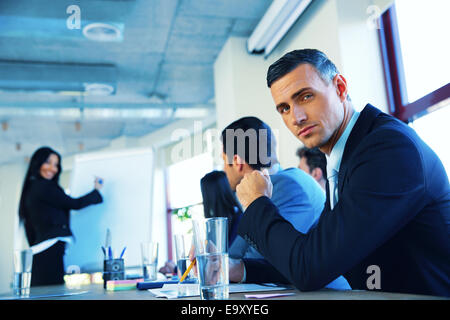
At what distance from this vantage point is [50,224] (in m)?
2.83

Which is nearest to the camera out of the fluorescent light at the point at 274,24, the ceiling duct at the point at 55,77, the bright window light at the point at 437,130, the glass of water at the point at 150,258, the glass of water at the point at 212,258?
the glass of water at the point at 212,258

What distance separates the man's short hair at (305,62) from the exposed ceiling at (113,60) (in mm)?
2045

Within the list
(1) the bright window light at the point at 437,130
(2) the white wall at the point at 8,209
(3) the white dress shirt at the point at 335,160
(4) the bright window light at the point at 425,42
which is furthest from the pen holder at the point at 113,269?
(2) the white wall at the point at 8,209

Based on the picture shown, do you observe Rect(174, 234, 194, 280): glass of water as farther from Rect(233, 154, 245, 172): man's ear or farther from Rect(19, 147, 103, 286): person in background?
Rect(19, 147, 103, 286): person in background

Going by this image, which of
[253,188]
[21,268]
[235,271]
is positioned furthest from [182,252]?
[21,268]

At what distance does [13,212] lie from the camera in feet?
30.4

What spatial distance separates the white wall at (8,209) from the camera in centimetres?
888

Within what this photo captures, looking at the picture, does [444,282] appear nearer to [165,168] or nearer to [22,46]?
[22,46]

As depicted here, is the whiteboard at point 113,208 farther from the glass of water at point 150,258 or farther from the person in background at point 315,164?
the person in background at point 315,164

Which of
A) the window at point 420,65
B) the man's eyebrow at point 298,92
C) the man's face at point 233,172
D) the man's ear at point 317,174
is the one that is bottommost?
the man's face at point 233,172

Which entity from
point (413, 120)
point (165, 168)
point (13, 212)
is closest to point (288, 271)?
point (413, 120)

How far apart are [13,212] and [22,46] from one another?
18.7 ft

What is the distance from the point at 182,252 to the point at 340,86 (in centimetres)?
66
